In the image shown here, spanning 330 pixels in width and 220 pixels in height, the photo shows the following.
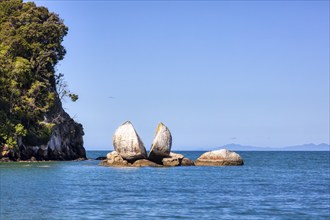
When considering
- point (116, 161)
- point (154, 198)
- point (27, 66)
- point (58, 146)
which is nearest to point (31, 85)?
point (27, 66)

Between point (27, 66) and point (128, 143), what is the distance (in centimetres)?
1961

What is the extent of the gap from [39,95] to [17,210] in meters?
48.3

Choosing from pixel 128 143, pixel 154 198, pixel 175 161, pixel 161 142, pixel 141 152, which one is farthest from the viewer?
pixel 175 161

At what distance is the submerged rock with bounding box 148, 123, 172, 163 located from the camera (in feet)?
186

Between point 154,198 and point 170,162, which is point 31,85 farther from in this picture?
point 154,198

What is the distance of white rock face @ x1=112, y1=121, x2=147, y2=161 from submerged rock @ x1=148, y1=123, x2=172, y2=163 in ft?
4.39

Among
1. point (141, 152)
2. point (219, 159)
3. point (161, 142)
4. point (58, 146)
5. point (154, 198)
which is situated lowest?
point (154, 198)

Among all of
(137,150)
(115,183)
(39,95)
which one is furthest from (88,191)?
(39,95)

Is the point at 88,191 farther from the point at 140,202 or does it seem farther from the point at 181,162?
the point at 181,162

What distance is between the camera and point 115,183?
3916 centimetres

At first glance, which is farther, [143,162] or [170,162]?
[170,162]

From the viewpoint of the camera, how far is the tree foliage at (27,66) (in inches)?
2579

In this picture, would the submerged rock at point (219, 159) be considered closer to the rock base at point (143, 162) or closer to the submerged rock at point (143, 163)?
the rock base at point (143, 162)

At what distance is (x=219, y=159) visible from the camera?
203ft
